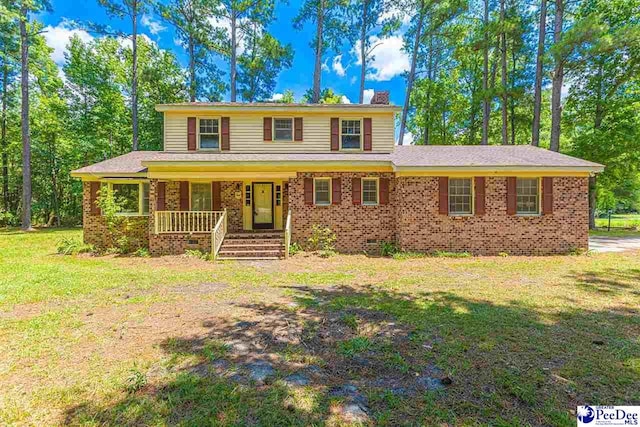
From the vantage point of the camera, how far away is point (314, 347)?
147 inches

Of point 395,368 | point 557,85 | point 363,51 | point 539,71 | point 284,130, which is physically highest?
point 363,51

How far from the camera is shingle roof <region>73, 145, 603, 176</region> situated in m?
10.2

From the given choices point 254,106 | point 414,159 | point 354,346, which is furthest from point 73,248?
point 414,159

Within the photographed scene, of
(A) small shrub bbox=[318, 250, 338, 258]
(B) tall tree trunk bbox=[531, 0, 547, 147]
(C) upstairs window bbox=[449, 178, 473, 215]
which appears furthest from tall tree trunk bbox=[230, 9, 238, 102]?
(B) tall tree trunk bbox=[531, 0, 547, 147]

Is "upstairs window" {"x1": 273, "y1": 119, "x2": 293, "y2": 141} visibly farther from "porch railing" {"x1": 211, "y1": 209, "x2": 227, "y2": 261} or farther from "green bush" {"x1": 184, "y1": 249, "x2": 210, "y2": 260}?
"green bush" {"x1": 184, "y1": 249, "x2": 210, "y2": 260}

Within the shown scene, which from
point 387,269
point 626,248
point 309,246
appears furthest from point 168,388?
point 626,248

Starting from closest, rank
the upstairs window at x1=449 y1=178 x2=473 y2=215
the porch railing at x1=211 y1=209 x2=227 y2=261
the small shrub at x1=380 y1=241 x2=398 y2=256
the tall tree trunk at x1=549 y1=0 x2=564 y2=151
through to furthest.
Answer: the porch railing at x1=211 y1=209 x2=227 y2=261 → the small shrub at x1=380 y1=241 x2=398 y2=256 → the upstairs window at x1=449 y1=178 x2=473 y2=215 → the tall tree trunk at x1=549 y1=0 x2=564 y2=151

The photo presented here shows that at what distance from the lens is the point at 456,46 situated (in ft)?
67.7

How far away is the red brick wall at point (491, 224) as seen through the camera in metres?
10.4

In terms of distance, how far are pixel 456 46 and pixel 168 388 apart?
24.7 m

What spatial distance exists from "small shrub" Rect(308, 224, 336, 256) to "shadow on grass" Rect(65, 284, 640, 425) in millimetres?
5889

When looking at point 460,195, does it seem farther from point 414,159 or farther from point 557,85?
point 557,85

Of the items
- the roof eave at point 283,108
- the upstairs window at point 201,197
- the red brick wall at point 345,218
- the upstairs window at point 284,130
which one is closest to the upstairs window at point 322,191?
the red brick wall at point 345,218

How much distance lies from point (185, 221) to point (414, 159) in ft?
28.4
